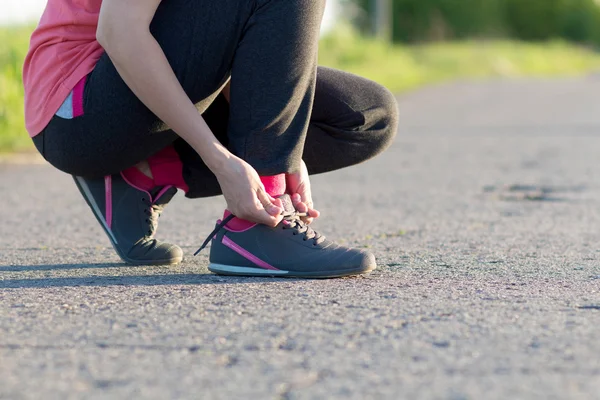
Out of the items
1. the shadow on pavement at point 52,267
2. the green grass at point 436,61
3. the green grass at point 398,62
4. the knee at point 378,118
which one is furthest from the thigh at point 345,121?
the green grass at point 436,61

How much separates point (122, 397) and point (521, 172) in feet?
14.1

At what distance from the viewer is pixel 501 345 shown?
171 centimetres

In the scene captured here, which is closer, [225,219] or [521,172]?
[225,219]

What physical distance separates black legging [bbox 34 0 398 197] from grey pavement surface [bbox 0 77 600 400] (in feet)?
1.06

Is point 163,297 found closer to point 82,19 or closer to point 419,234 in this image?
point 82,19

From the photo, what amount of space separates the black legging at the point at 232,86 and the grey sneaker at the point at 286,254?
0.17 m

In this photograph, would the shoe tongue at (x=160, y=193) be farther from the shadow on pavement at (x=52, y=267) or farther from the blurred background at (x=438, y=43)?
the blurred background at (x=438, y=43)

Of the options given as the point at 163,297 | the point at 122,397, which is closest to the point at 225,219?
the point at 163,297

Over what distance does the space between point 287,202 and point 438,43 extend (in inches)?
1213

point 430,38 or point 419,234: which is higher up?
point 430,38

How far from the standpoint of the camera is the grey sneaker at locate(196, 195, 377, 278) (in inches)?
92.4

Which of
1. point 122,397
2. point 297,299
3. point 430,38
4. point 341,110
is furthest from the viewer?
point 430,38

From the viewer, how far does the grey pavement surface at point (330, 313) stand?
1519mm

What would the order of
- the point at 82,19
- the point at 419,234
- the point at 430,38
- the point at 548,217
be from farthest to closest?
the point at 430,38 → the point at 548,217 → the point at 419,234 → the point at 82,19
